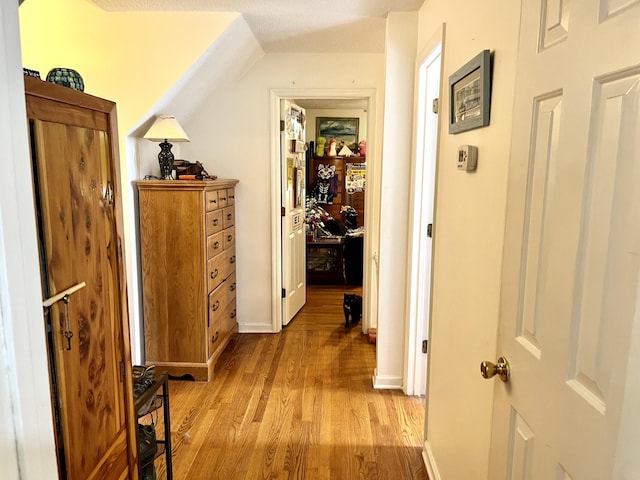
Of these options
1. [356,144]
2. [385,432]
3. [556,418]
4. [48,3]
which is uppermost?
[48,3]

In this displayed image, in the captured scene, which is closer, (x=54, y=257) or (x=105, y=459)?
(x=54, y=257)

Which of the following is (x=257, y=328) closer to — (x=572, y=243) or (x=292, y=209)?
(x=292, y=209)

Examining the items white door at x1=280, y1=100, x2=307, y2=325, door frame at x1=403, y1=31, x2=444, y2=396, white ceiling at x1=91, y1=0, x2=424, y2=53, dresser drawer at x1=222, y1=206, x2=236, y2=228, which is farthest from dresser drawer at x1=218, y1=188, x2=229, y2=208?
door frame at x1=403, y1=31, x2=444, y2=396

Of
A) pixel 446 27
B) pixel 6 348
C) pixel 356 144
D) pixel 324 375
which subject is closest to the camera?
pixel 6 348

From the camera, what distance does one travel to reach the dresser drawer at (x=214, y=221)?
116 inches


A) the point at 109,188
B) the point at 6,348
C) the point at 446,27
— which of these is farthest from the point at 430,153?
the point at 6,348

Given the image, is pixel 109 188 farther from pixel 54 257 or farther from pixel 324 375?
pixel 324 375

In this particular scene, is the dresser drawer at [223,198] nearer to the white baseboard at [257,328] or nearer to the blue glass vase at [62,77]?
the white baseboard at [257,328]

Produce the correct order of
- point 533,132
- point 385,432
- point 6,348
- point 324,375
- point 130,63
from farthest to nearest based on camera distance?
point 324,375 < point 130,63 < point 385,432 < point 533,132 < point 6,348

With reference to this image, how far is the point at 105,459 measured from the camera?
1184mm

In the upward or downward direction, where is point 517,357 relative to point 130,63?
downward

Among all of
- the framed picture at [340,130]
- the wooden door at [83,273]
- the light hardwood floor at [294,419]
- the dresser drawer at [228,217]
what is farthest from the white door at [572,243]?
the framed picture at [340,130]

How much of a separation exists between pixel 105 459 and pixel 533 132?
1.33 m

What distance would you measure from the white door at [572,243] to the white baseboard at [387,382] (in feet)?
6.13
